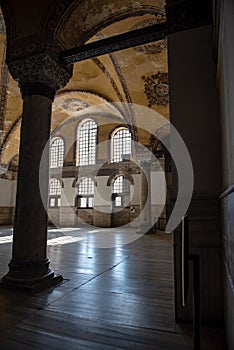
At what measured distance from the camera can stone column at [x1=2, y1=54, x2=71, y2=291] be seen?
3059 mm

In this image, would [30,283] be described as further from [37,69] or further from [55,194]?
[55,194]

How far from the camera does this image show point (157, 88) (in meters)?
8.34

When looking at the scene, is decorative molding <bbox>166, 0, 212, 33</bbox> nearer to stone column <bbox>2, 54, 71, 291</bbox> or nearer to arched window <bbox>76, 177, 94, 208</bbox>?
stone column <bbox>2, 54, 71, 291</bbox>

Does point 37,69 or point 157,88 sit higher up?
point 157,88

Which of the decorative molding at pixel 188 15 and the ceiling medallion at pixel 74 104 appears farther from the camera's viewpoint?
the ceiling medallion at pixel 74 104

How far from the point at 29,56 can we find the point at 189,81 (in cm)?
233

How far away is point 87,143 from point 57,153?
2.33 m

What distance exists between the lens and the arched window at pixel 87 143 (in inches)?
599

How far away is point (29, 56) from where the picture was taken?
3428 mm

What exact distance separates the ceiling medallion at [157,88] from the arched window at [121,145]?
5560 millimetres

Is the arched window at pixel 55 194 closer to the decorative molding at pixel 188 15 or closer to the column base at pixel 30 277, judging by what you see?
the column base at pixel 30 277

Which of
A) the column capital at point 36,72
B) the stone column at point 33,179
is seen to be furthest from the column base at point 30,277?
the column capital at point 36,72

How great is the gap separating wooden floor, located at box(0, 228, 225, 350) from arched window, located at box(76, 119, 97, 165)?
11766 millimetres

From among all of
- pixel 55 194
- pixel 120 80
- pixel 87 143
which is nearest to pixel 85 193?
pixel 55 194
